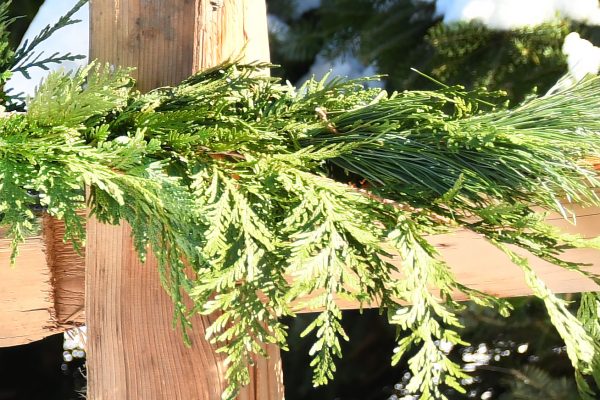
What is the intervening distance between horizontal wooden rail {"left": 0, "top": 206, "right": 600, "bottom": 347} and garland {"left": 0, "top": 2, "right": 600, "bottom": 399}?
0.51 feet

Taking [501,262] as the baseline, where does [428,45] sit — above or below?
above

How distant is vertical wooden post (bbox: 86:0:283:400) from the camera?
0.78 m

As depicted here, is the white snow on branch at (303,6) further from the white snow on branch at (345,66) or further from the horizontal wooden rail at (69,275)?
the horizontal wooden rail at (69,275)

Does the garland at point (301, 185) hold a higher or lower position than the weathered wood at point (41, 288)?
higher

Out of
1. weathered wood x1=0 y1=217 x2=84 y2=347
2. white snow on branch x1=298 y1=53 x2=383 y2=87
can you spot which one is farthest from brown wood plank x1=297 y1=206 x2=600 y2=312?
white snow on branch x1=298 y1=53 x2=383 y2=87

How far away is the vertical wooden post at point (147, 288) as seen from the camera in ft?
2.55

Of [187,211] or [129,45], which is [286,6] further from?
[187,211]

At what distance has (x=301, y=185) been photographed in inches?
26.2

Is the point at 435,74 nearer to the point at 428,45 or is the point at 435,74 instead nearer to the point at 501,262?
the point at 428,45

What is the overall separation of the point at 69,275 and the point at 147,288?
0.19 metres

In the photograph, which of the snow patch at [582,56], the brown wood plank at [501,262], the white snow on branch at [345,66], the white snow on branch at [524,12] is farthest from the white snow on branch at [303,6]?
the brown wood plank at [501,262]

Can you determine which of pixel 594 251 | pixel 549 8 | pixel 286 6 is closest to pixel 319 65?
pixel 286 6

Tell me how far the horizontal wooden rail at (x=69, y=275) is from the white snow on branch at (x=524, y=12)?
1.00 meters

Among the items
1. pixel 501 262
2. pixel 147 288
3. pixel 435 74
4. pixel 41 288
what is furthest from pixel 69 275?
pixel 435 74
